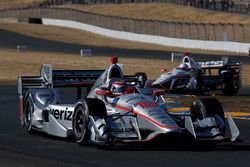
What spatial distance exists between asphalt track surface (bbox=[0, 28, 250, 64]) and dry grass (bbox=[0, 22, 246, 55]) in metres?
2.10

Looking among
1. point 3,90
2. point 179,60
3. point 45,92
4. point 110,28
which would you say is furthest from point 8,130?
point 110,28

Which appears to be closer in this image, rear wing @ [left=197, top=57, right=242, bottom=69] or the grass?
rear wing @ [left=197, top=57, right=242, bottom=69]

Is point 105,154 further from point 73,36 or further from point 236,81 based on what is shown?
point 73,36

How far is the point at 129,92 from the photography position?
44.5 feet

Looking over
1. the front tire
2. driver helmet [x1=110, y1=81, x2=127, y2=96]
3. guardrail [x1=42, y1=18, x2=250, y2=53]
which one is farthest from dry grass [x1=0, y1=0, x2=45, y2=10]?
the front tire

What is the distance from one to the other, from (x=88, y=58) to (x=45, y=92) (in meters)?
29.8

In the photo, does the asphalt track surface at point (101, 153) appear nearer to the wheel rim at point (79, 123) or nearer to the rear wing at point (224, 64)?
the wheel rim at point (79, 123)

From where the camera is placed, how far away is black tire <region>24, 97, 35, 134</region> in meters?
14.8

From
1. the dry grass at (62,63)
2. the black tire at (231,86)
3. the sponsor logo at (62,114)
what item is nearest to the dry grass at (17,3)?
the dry grass at (62,63)

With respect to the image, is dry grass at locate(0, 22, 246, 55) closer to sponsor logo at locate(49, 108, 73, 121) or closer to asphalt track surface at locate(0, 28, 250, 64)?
asphalt track surface at locate(0, 28, 250, 64)

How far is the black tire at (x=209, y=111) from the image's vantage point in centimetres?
1302

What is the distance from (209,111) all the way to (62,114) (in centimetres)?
260

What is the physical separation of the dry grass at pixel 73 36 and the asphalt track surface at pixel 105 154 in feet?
131

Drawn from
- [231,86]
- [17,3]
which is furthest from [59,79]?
[17,3]
